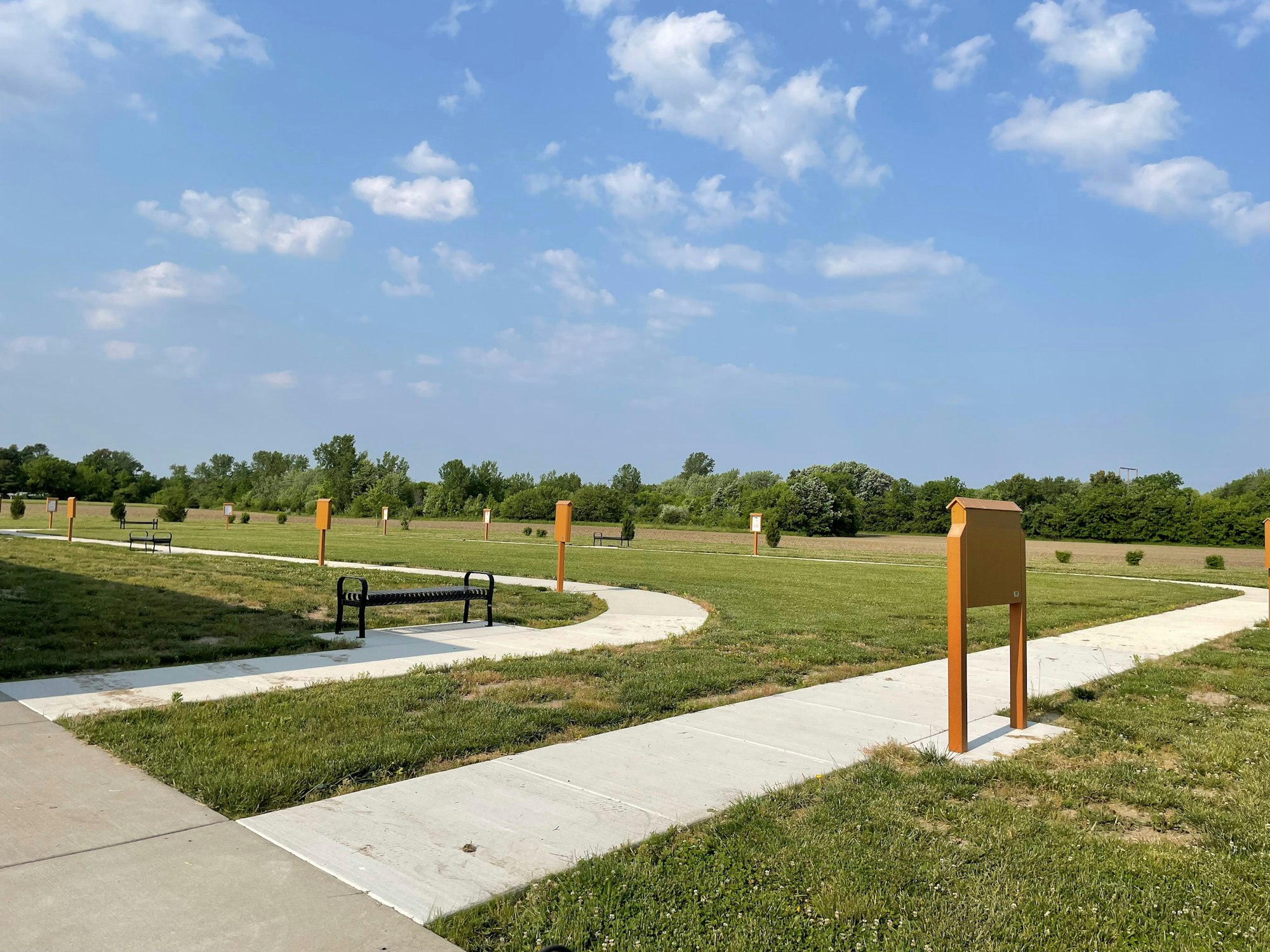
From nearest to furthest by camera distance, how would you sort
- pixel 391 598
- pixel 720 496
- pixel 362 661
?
pixel 362 661
pixel 391 598
pixel 720 496

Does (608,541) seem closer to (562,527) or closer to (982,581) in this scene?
(562,527)

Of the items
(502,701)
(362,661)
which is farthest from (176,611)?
(502,701)

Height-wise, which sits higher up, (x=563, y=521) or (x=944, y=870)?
(x=563, y=521)

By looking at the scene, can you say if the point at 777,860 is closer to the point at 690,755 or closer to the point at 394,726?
the point at 690,755

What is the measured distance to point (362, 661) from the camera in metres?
7.74

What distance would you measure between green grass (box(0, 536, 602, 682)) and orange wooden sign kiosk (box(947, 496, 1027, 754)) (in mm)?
5999

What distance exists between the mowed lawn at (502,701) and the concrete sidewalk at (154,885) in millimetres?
351

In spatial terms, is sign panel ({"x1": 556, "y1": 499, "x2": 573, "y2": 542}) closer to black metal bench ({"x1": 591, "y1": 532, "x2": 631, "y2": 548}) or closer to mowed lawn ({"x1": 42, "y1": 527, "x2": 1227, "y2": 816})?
mowed lawn ({"x1": 42, "y1": 527, "x2": 1227, "y2": 816})

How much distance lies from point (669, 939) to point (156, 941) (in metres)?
1.66

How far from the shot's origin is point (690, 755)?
491 centimetres

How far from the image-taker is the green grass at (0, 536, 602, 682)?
7605 millimetres

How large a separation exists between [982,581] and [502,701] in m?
3.51

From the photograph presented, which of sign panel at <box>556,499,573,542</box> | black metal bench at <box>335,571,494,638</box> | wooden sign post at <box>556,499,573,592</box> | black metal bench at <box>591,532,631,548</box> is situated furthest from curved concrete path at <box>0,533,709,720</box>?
black metal bench at <box>591,532,631,548</box>

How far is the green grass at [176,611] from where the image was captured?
24.9ft
